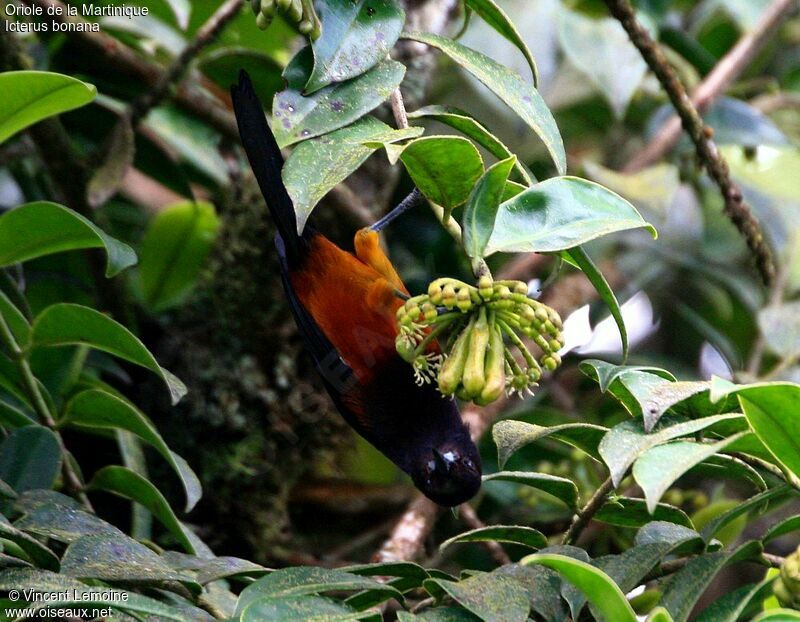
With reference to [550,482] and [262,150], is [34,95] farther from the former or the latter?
[550,482]

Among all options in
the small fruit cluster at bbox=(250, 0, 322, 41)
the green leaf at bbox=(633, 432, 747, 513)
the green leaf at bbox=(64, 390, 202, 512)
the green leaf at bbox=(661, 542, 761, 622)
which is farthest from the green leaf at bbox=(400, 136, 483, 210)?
the green leaf at bbox=(64, 390, 202, 512)

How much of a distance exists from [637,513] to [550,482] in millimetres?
148

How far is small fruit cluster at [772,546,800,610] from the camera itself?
3.04ft

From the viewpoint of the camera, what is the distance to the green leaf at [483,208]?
94 cm

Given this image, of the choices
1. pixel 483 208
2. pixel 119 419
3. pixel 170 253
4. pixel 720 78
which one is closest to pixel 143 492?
pixel 119 419

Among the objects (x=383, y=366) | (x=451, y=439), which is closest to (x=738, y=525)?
(x=451, y=439)

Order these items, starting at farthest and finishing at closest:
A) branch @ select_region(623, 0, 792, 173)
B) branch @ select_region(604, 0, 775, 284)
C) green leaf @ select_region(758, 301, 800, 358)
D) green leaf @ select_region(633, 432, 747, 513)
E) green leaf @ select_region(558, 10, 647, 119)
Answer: branch @ select_region(623, 0, 792, 173) → green leaf @ select_region(558, 10, 647, 119) → green leaf @ select_region(758, 301, 800, 358) → branch @ select_region(604, 0, 775, 284) → green leaf @ select_region(633, 432, 747, 513)

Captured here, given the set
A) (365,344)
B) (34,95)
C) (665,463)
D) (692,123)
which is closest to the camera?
(665,463)

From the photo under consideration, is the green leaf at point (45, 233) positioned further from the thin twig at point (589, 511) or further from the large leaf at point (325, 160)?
the thin twig at point (589, 511)

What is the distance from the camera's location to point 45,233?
1.43 metres

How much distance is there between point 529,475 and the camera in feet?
3.97

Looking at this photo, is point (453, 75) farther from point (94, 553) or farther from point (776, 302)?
point (94, 553)

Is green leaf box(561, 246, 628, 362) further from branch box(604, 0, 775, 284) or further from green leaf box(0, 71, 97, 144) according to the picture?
branch box(604, 0, 775, 284)

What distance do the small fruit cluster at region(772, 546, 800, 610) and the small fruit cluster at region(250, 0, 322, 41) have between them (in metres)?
0.79
